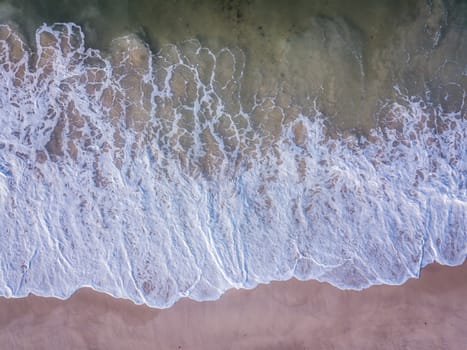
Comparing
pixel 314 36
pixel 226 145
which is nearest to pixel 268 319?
pixel 226 145

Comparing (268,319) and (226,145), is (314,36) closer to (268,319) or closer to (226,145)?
(226,145)

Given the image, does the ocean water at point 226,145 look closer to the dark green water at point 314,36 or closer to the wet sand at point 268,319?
the dark green water at point 314,36

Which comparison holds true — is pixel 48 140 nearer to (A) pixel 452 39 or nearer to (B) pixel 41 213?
(B) pixel 41 213

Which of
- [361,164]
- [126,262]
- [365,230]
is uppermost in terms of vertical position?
[361,164]

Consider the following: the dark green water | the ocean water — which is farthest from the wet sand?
the dark green water

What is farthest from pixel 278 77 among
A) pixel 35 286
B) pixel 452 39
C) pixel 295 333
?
pixel 35 286

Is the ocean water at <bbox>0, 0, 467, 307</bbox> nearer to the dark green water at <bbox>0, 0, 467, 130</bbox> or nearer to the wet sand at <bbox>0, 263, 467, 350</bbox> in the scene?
the dark green water at <bbox>0, 0, 467, 130</bbox>
